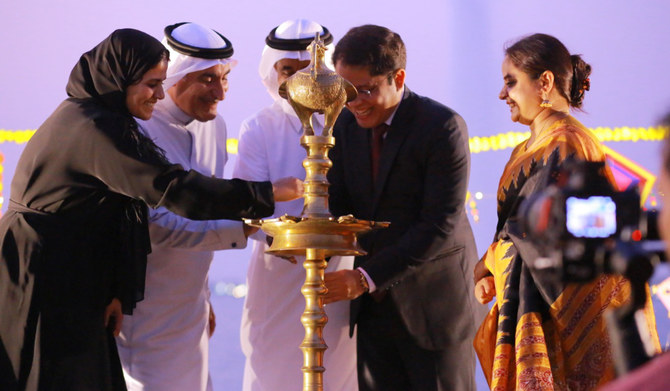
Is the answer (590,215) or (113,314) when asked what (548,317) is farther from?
(590,215)

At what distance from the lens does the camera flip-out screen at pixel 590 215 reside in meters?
0.99

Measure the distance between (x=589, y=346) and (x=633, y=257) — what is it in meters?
1.61

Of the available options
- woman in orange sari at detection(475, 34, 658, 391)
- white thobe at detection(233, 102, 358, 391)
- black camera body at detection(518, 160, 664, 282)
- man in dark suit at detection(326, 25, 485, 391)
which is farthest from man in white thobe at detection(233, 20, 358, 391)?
black camera body at detection(518, 160, 664, 282)

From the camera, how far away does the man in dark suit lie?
2.94m

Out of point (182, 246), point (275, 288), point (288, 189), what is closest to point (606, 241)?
point (288, 189)

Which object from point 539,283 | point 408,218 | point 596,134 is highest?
point 596,134

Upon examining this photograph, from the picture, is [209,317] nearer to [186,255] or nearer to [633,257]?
[186,255]

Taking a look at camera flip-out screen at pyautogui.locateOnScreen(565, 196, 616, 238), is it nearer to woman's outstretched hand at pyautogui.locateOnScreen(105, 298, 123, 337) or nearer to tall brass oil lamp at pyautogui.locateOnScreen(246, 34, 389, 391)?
tall brass oil lamp at pyautogui.locateOnScreen(246, 34, 389, 391)

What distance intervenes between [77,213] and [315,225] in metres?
0.75

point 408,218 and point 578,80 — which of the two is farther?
point 408,218

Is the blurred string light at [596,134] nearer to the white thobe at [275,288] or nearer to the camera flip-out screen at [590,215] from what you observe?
the white thobe at [275,288]

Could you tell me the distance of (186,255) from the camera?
10.8ft

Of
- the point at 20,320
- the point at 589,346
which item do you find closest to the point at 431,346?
the point at 589,346

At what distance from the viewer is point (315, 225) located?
232 cm
